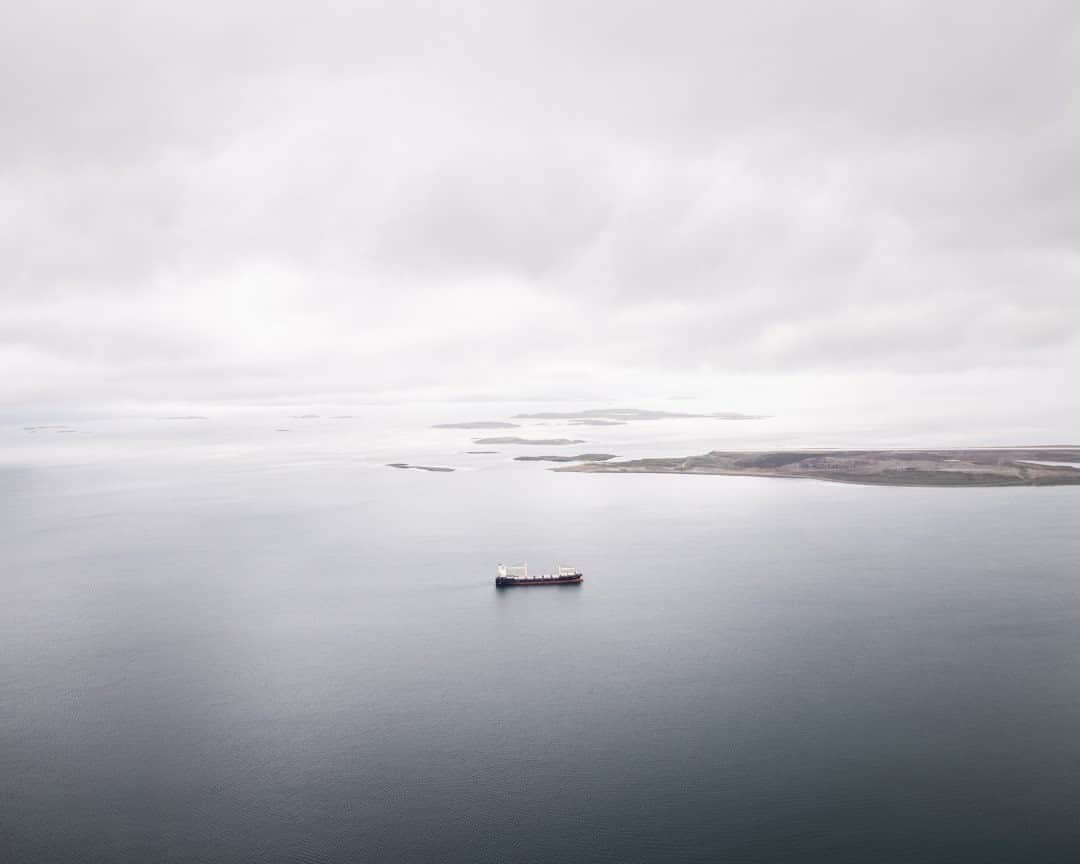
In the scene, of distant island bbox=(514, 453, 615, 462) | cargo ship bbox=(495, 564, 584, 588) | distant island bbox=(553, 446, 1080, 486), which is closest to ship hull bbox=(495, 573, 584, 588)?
cargo ship bbox=(495, 564, 584, 588)

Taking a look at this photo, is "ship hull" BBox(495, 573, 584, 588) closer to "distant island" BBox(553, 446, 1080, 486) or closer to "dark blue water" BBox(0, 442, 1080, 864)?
"dark blue water" BBox(0, 442, 1080, 864)

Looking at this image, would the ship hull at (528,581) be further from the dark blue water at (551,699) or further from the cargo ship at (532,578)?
the dark blue water at (551,699)

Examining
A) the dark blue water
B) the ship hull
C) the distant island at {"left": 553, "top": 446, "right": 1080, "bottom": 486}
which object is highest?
the distant island at {"left": 553, "top": 446, "right": 1080, "bottom": 486}

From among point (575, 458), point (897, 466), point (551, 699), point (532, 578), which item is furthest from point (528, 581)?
point (575, 458)

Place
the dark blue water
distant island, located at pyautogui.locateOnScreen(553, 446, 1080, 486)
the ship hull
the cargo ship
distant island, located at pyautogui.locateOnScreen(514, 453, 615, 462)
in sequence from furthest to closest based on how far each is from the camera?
1. distant island, located at pyautogui.locateOnScreen(514, 453, 615, 462)
2. distant island, located at pyautogui.locateOnScreen(553, 446, 1080, 486)
3. the cargo ship
4. the ship hull
5. the dark blue water

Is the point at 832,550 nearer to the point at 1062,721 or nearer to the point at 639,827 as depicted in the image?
the point at 1062,721

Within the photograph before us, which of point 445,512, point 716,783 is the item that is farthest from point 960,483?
point 716,783

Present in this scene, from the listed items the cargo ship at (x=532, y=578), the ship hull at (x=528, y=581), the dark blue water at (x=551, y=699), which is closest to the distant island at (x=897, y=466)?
the dark blue water at (x=551, y=699)
